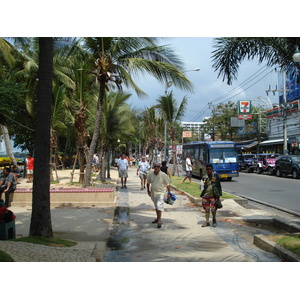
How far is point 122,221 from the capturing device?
31.6ft

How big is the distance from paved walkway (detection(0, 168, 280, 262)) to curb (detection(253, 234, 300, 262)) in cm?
13

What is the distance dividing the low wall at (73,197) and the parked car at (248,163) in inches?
983

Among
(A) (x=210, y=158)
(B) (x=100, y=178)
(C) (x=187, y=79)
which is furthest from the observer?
(A) (x=210, y=158)

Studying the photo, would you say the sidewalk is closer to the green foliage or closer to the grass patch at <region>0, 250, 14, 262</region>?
the green foliage

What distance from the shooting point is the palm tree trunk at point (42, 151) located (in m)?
6.45

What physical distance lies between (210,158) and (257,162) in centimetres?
1076

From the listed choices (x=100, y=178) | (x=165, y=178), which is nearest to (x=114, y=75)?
(x=165, y=178)

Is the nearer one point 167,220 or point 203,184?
point 203,184

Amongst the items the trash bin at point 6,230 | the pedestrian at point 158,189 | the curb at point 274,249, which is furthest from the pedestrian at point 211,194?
the trash bin at point 6,230

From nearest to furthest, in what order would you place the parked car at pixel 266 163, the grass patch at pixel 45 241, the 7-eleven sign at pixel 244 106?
the grass patch at pixel 45 241 → the parked car at pixel 266 163 → the 7-eleven sign at pixel 244 106

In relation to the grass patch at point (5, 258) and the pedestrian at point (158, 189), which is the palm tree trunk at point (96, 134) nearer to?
the pedestrian at point (158, 189)

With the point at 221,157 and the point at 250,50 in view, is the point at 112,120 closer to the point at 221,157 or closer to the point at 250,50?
the point at 221,157

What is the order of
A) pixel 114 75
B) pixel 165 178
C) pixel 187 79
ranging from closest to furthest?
pixel 165 178 → pixel 187 79 → pixel 114 75

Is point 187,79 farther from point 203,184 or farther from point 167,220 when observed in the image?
point 167,220
